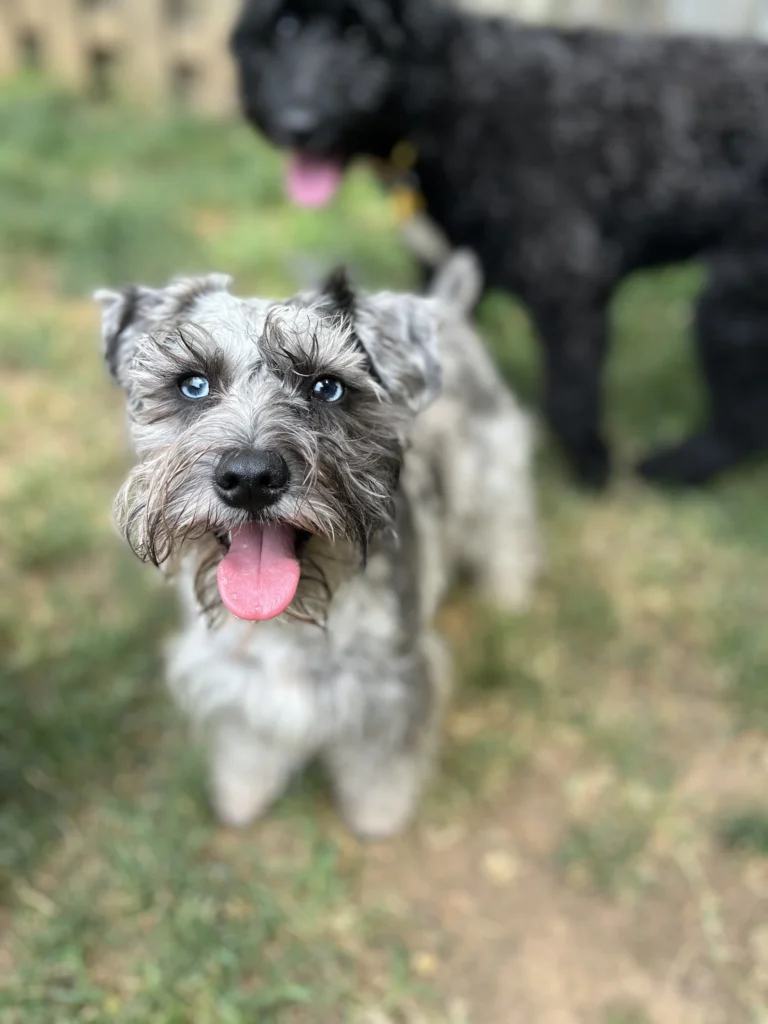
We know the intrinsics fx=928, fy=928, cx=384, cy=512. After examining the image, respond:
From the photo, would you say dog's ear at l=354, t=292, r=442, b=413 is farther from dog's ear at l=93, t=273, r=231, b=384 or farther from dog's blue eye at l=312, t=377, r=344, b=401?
dog's ear at l=93, t=273, r=231, b=384

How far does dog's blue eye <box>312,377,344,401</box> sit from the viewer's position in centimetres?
206

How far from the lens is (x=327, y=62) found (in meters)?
3.62

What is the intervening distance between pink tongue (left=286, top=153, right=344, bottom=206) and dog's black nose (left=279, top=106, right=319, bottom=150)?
0.62 ft

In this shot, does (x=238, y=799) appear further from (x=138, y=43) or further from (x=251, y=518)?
(x=138, y=43)

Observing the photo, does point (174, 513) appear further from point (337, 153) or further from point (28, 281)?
point (28, 281)

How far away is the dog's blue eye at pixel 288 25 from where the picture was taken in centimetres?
373

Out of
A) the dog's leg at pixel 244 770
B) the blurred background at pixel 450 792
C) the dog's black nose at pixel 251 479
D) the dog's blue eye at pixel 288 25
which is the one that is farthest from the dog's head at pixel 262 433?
the dog's blue eye at pixel 288 25

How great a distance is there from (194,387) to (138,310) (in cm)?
37

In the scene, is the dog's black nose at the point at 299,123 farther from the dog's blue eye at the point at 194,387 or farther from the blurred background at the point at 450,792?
the dog's blue eye at the point at 194,387

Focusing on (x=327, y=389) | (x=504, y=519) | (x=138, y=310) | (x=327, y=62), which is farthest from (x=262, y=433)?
(x=327, y=62)

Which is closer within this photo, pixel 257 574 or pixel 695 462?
pixel 257 574

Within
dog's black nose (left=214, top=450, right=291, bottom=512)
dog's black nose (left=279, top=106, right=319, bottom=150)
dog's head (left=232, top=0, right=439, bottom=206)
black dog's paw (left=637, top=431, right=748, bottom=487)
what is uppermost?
dog's head (left=232, top=0, right=439, bottom=206)

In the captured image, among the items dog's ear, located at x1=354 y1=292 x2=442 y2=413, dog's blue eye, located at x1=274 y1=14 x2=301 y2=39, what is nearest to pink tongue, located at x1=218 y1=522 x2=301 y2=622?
dog's ear, located at x1=354 y1=292 x2=442 y2=413

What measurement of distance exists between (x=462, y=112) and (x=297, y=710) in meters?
2.65
